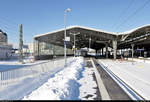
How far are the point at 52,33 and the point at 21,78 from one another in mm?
36673

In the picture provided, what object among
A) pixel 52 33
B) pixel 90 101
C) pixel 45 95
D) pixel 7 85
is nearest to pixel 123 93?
pixel 90 101

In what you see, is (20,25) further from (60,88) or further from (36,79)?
(60,88)

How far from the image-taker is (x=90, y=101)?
16.5 feet

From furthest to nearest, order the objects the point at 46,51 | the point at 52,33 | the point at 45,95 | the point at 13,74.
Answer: the point at 46,51, the point at 52,33, the point at 13,74, the point at 45,95

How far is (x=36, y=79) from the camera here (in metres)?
7.36

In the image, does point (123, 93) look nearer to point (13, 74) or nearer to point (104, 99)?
point (104, 99)

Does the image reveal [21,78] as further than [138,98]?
Yes

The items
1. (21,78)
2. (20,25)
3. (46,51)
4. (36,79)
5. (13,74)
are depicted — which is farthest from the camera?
(46,51)

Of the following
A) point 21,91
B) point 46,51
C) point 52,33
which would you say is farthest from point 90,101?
point 46,51

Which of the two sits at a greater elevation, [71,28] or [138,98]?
[71,28]

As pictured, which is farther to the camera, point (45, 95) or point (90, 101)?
point (90, 101)

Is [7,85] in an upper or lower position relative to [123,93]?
upper

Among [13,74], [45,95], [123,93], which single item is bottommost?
[123,93]

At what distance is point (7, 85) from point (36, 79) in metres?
2.22
